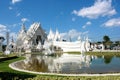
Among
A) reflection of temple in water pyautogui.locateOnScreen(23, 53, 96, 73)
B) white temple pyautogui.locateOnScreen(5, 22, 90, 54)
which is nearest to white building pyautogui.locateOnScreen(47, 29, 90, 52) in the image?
white temple pyautogui.locateOnScreen(5, 22, 90, 54)

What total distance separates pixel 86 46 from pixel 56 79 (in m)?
69.3

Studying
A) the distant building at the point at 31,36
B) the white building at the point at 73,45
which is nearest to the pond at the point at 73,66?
the white building at the point at 73,45

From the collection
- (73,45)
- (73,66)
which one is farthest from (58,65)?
(73,45)

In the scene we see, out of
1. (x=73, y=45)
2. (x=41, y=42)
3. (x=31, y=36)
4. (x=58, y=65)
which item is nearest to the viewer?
(x=58, y=65)

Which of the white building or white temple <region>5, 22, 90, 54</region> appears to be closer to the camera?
the white building

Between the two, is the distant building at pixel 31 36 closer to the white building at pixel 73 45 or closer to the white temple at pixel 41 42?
the white temple at pixel 41 42

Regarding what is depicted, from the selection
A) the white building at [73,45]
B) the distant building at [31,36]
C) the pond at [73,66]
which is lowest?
the pond at [73,66]

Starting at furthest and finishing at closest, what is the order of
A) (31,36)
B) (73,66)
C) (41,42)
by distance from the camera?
1. (41,42)
2. (31,36)
3. (73,66)

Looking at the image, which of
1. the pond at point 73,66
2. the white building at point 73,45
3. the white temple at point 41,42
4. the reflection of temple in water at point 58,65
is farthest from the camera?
the white temple at point 41,42

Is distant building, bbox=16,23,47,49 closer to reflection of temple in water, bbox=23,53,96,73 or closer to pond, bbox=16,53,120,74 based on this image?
reflection of temple in water, bbox=23,53,96,73

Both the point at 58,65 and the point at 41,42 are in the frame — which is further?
the point at 41,42

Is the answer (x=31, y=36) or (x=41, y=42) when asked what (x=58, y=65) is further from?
(x=41, y=42)

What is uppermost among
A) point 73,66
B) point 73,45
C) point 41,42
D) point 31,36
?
point 31,36

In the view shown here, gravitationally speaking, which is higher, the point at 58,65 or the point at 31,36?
the point at 31,36
